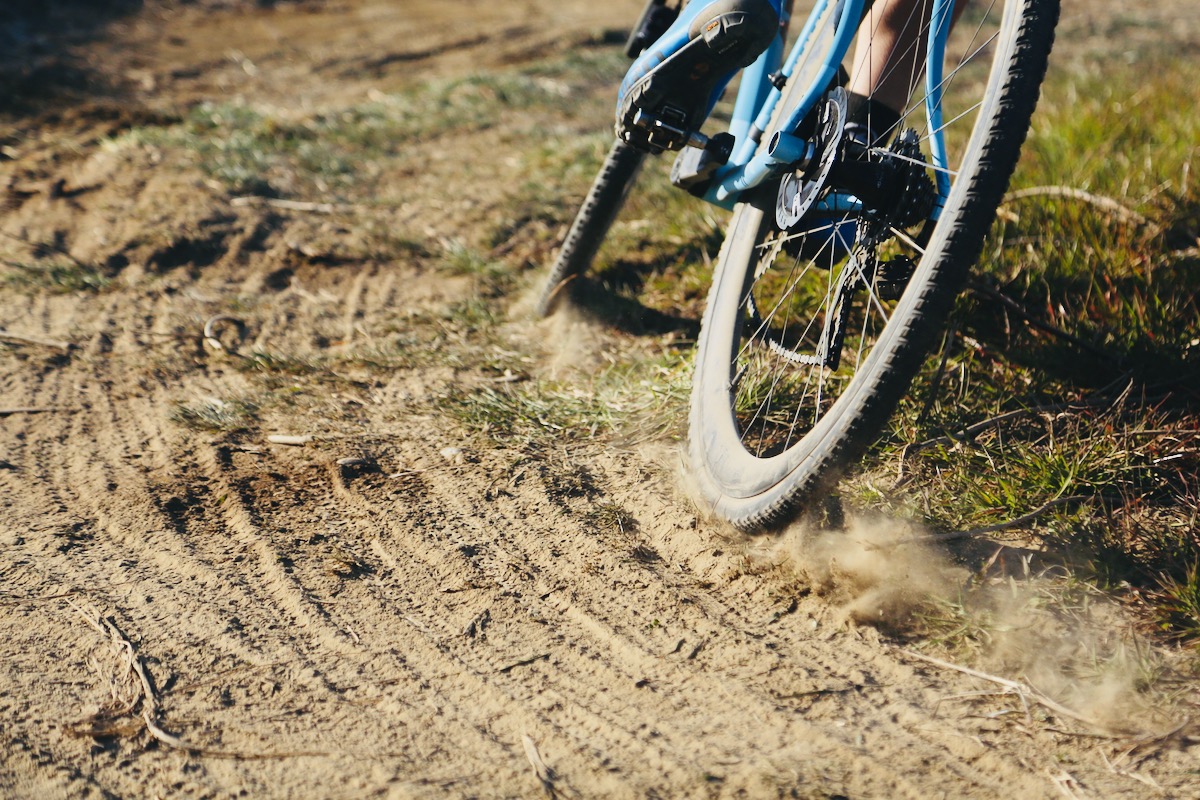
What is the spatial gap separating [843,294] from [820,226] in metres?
0.30

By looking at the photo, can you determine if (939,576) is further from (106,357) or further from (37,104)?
(37,104)

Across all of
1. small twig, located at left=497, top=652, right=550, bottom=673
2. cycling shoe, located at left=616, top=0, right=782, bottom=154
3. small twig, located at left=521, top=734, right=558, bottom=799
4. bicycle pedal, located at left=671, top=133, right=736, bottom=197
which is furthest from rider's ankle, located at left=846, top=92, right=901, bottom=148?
small twig, located at left=521, top=734, right=558, bottom=799

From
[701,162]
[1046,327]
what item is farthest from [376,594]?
[1046,327]

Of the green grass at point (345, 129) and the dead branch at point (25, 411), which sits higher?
the green grass at point (345, 129)

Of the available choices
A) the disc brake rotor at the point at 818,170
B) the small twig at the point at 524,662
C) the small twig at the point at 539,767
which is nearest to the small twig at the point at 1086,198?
the disc brake rotor at the point at 818,170

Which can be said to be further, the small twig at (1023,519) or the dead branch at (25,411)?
the dead branch at (25,411)

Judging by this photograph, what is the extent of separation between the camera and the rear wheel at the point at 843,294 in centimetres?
177

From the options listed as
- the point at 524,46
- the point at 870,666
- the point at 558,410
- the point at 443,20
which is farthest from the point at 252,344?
the point at 443,20

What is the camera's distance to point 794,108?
2.36 meters

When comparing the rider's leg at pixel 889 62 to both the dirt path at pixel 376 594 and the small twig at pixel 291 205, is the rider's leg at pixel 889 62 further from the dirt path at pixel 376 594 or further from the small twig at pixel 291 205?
the small twig at pixel 291 205

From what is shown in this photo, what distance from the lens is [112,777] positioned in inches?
68.8

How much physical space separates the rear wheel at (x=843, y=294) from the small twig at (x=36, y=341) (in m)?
2.09

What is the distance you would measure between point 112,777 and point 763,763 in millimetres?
1108

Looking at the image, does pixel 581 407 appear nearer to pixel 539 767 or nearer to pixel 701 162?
pixel 701 162
